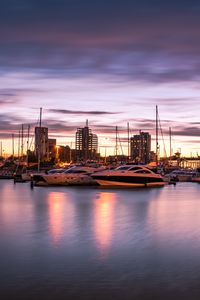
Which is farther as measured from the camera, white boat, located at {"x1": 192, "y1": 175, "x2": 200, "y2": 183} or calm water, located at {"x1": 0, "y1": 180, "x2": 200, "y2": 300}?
white boat, located at {"x1": 192, "y1": 175, "x2": 200, "y2": 183}

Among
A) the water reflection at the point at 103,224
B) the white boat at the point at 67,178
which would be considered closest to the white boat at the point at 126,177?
the white boat at the point at 67,178

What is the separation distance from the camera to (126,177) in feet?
170

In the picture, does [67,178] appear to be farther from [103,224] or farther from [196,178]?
[103,224]

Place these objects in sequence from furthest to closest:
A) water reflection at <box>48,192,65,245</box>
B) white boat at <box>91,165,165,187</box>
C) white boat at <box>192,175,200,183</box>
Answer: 1. white boat at <box>192,175,200,183</box>
2. white boat at <box>91,165,165,187</box>
3. water reflection at <box>48,192,65,245</box>

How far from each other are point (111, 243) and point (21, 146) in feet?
278

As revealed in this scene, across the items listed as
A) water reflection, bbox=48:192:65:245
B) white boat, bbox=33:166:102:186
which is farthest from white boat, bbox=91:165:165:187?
water reflection, bbox=48:192:65:245

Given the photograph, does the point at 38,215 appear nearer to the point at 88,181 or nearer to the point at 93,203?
the point at 93,203

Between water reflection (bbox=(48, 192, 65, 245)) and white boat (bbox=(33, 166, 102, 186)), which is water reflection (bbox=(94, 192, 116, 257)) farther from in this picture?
white boat (bbox=(33, 166, 102, 186))

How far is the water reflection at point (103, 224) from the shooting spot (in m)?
16.3

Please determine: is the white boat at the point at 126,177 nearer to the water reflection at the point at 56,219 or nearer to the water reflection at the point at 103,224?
the water reflection at the point at 56,219

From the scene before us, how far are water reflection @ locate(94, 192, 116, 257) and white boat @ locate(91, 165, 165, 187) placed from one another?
18.5m

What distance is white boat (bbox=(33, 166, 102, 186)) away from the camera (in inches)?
2179

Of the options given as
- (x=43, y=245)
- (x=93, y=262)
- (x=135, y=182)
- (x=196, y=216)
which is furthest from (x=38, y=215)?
(x=135, y=182)

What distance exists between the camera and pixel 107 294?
34.3 ft
